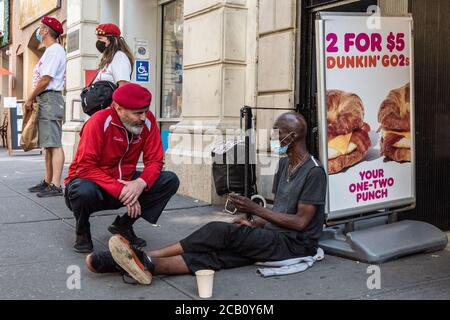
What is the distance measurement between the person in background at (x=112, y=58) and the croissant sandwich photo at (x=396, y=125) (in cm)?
243

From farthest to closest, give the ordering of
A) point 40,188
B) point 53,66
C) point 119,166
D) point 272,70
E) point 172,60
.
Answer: point 172,60
point 40,188
point 53,66
point 272,70
point 119,166

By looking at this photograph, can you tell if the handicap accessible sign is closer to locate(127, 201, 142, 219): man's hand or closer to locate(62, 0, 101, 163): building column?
locate(62, 0, 101, 163): building column

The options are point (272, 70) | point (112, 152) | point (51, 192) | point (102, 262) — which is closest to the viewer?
point (102, 262)

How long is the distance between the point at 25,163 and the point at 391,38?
8904 millimetres

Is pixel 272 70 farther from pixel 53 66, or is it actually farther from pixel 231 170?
pixel 53 66

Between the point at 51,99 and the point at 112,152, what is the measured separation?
9.82 feet

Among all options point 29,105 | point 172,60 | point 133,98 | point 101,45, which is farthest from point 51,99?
point 172,60

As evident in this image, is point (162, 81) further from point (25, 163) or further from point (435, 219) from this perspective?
point (435, 219)

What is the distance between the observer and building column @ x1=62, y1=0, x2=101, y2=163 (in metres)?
10.8

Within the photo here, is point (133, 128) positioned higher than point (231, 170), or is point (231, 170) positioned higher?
point (133, 128)

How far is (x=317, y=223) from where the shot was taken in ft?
13.2

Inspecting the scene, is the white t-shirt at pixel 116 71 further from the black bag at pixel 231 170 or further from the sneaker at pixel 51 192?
the sneaker at pixel 51 192

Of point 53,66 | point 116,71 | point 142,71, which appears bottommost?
point 116,71

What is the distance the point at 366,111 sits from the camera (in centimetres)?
450
